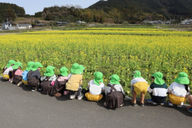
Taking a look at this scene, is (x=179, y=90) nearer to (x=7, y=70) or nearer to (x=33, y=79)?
(x=33, y=79)

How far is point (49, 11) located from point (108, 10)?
202ft

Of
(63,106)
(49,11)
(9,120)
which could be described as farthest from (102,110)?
(49,11)

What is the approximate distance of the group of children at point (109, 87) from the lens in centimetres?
361

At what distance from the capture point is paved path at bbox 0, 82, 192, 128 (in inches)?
124

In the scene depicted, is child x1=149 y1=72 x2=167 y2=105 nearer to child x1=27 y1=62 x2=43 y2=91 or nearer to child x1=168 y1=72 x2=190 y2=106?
child x1=168 y1=72 x2=190 y2=106

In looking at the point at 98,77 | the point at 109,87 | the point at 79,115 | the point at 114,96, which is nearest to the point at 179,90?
the point at 114,96

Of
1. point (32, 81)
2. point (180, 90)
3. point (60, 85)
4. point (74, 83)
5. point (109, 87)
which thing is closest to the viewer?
point (180, 90)

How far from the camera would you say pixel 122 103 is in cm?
383

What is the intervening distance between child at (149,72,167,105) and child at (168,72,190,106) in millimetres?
183

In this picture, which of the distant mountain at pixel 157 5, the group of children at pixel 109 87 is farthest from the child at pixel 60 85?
the distant mountain at pixel 157 5

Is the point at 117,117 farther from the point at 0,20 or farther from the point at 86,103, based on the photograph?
the point at 0,20

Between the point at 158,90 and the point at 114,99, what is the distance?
1.11 metres

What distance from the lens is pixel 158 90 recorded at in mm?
3705

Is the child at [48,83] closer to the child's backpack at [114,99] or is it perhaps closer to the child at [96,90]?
the child at [96,90]
